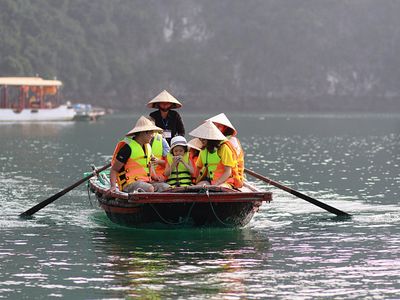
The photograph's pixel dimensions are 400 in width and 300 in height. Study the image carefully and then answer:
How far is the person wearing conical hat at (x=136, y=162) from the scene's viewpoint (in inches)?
711

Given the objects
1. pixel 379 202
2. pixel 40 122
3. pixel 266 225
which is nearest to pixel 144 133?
pixel 266 225

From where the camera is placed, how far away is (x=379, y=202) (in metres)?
23.4

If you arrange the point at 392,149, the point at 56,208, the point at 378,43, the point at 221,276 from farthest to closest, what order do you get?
1. the point at 378,43
2. the point at 392,149
3. the point at 56,208
4. the point at 221,276

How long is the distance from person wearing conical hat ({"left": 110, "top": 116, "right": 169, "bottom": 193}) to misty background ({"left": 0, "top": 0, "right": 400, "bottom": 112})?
88232 millimetres

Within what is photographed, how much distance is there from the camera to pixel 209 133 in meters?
17.8

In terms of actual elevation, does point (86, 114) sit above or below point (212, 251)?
above

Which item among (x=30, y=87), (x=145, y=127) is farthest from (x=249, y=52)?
(x=145, y=127)

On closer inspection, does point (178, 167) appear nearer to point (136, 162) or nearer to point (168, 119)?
point (136, 162)

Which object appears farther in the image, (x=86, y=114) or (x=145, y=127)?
(x=86, y=114)

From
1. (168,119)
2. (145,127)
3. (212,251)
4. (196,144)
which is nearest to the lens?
(212,251)

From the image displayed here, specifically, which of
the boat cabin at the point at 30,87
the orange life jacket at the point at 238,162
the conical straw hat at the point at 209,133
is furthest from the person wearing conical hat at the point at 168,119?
the boat cabin at the point at 30,87

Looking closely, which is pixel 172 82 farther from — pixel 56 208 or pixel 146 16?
pixel 56 208

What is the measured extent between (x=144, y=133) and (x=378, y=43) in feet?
348

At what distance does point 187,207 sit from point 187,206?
2 centimetres
